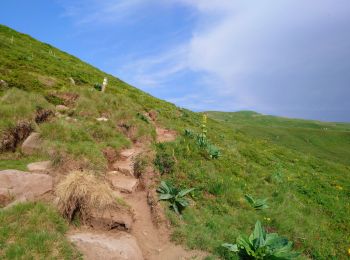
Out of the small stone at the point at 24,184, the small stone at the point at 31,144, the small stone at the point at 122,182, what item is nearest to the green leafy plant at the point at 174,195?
the small stone at the point at 122,182

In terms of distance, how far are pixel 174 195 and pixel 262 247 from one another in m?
3.51

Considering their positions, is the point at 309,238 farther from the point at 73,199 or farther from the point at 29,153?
the point at 29,153

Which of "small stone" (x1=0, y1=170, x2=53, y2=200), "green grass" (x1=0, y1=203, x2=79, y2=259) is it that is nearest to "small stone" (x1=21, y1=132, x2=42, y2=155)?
"small stone" (x1=0, y1=170, x2=53, y2=200)

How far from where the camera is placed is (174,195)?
1110cm

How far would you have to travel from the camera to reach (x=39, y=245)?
7.41 metres

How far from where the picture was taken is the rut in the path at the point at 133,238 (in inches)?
318

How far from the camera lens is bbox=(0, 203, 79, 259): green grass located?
721 cm

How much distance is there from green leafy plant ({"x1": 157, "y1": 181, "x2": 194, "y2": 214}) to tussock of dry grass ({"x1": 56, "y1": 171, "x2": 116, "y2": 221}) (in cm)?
227

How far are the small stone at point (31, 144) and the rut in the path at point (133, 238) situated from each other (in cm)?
301

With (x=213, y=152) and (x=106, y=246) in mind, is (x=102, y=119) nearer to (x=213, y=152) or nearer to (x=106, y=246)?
(x=213, y=152)

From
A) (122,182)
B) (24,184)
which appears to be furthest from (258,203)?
(24,184)

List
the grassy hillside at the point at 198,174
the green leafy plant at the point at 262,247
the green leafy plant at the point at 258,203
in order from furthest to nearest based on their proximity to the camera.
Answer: the green leafy plant at the point at 258,203 → the grassy hillside at the point at 198,174 → the green leafy plant at the point at 262,247

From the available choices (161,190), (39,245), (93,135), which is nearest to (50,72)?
(93,135)

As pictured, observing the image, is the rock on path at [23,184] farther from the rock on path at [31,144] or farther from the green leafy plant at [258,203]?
the green leafy plant at [258,203]
